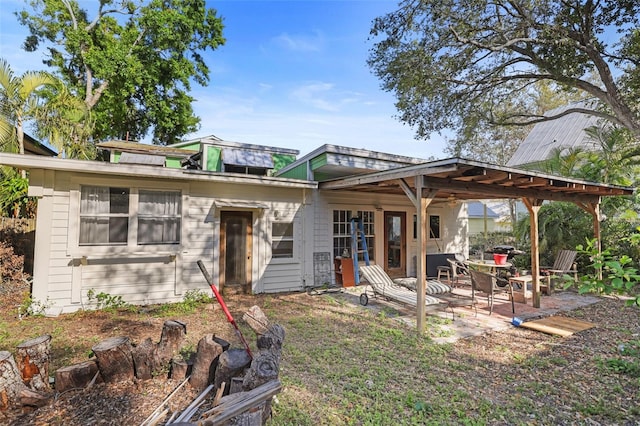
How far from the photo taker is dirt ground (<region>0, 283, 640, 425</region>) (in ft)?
8.36

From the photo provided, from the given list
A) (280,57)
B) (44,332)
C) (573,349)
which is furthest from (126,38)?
(573,349)

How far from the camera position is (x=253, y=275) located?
733cm

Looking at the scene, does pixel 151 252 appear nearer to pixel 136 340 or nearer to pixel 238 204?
pixel 238 204

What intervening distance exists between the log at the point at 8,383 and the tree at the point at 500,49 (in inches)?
361

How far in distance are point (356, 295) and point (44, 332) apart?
5670 mm

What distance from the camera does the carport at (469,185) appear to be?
486 cm

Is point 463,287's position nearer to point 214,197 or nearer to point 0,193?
point 214,197

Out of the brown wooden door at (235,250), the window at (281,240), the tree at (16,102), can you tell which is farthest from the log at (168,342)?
the tree at (16,102)

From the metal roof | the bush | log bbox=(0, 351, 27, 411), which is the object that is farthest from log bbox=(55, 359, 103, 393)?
the metal roof

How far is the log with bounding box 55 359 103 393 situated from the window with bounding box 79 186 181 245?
3567 mm

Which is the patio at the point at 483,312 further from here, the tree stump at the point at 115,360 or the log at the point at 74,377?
the log at the point at 74,377

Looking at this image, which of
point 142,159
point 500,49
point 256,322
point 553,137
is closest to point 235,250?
point 256,322

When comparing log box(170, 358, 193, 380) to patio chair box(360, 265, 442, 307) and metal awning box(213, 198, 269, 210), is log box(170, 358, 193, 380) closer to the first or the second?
patio chair box(360, 265, 442, 307)

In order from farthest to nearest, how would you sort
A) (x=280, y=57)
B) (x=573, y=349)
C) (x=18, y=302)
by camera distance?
(x=280, y=57)
(x=18, y=302)
(x=573, y=349)
